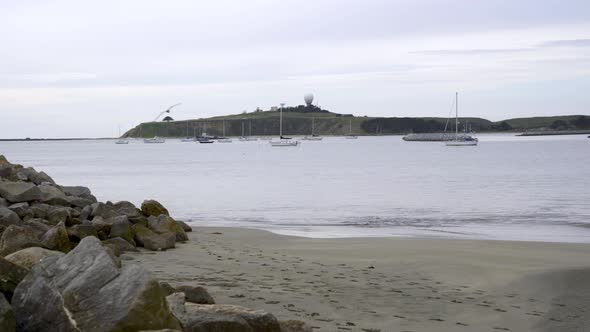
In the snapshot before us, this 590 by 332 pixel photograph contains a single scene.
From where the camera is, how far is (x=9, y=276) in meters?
5.05

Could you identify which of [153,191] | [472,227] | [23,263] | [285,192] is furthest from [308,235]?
[153,191]

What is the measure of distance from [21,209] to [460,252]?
7.07 meters

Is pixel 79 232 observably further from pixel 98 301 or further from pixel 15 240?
pixel 98 301

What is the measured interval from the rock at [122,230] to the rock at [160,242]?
23cm

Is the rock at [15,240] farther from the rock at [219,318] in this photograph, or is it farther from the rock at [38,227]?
the rock at [219,318]

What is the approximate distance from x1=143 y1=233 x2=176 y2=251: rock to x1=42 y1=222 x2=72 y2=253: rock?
6.49 ft

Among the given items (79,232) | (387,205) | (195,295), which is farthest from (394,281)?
(387,205)

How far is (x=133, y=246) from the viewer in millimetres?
10883

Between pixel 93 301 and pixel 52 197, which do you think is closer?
pixel 93 301

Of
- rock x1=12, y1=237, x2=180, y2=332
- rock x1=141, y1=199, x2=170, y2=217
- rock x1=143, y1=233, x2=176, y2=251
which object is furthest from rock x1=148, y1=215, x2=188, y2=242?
rock x1=12, y1=237, x2=180, y2=332

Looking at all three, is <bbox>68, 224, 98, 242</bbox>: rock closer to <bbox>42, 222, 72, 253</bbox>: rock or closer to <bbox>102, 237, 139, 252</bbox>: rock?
<bbox>102, 237, 139, 252</bbox>: rock

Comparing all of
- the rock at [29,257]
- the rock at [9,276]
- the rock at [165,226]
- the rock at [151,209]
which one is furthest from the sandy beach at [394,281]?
the rock at [9,276]

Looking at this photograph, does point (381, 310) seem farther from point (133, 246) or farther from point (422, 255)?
point (133, 246)

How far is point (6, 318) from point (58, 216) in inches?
287
